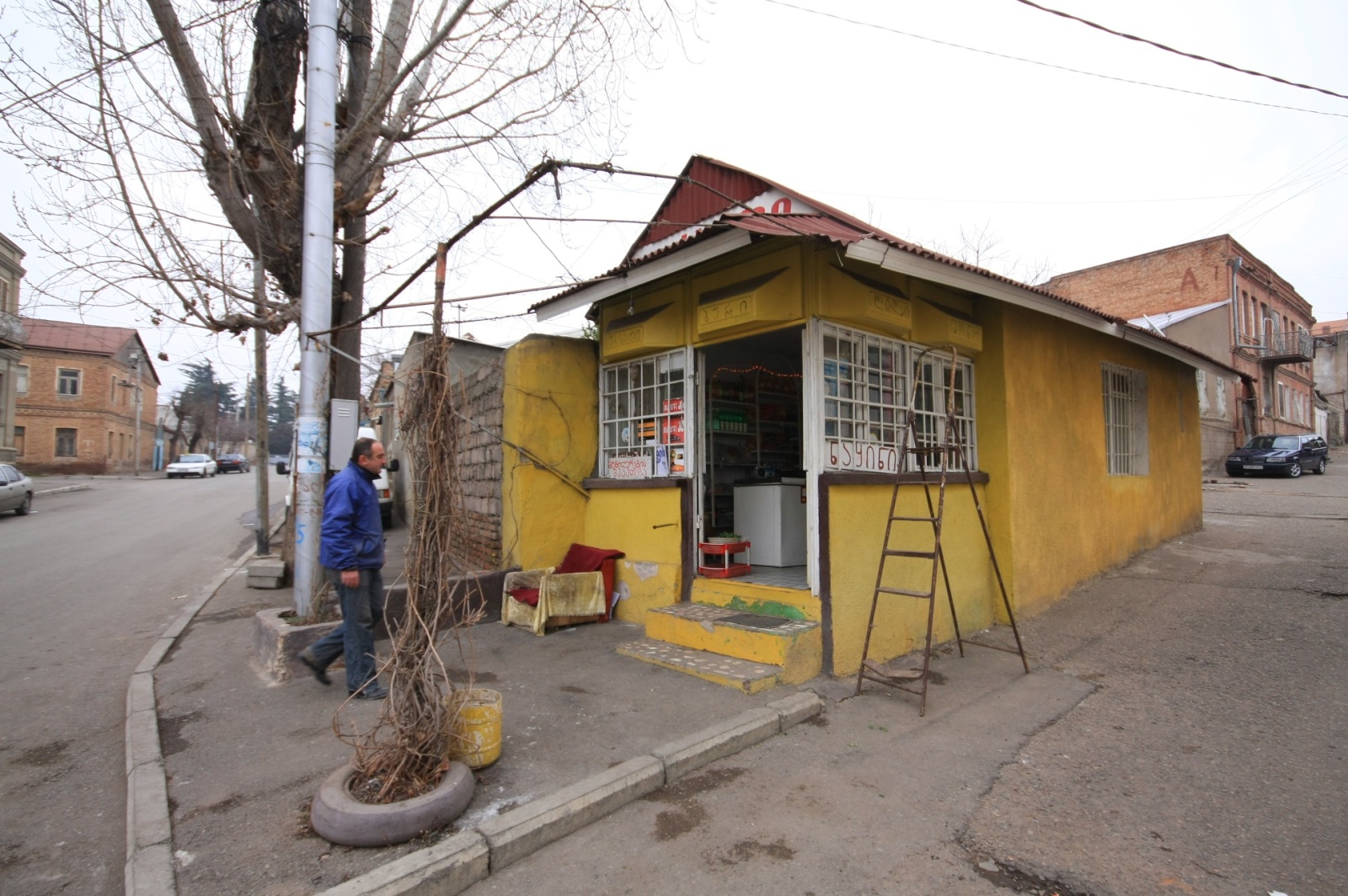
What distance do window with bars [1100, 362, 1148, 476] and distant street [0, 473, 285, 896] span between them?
10.3 metres

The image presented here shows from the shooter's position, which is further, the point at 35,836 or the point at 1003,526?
the point at 1003,526

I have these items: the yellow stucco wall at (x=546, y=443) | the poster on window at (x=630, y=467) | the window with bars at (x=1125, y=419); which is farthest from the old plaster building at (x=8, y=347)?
the window with bars at (x=1125, y=419)

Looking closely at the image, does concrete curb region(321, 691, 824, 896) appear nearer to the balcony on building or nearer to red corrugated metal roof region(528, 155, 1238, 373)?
red corrugated metal roof region(528, 155, 1238, 373)

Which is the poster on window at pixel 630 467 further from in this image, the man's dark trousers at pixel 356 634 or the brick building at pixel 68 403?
the brick building at pixel 68 403

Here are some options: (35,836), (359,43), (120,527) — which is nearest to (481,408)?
(359,43)

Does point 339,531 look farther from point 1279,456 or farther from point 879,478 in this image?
point 1279,456

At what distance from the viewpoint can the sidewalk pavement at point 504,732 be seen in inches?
118

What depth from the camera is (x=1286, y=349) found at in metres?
29.0

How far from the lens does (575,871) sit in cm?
297

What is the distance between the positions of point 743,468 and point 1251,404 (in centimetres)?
2895

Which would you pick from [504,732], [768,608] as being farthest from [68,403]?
[768,608]

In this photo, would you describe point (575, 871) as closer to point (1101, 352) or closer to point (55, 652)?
point (55, 652)

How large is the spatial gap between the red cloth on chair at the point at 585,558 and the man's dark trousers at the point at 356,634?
262 centimetres

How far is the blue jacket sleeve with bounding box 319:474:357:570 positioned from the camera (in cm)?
461
